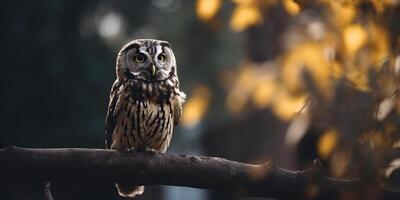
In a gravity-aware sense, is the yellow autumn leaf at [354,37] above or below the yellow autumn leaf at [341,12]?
below

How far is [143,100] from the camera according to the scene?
4.90 m

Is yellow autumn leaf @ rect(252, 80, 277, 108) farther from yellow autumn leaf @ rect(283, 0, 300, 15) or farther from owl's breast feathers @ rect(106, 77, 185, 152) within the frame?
owl's breast feathers @ rect(106, 77, 185, 152)

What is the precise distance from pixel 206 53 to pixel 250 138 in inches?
104

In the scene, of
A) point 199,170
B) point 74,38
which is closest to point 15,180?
point 199,170

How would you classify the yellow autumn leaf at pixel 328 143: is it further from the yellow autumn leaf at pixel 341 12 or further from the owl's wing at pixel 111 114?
the owl's wing at pixel 111 114

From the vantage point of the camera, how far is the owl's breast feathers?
16.0ft

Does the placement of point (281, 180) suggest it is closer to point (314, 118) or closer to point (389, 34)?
point (314, 118)

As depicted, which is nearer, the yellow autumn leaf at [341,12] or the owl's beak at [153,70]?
the yellow autumn leaf at [341,12]

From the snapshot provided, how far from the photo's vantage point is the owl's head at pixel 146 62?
16.7 feet

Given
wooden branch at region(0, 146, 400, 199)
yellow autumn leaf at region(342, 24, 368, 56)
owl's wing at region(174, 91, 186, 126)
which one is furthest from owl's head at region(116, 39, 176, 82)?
yellow autumn leaf at region(342, 24, 368, 56)

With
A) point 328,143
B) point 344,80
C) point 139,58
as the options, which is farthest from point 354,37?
point 139,58

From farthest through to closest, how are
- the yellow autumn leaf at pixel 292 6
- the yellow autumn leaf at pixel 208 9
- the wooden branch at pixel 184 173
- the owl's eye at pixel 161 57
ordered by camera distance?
the owl's eye at pixel 161 57 < the wooden branch at pixel 184 173 < the yellow autumn leaf at pixel 208 9 < the yellow autumn leaf at pixel 292 6

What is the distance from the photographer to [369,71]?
2945mm

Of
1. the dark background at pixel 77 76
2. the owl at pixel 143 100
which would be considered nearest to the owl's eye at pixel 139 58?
the owl at pixel 143 100
